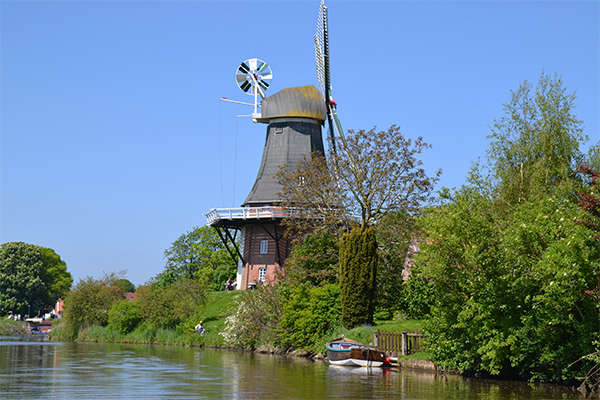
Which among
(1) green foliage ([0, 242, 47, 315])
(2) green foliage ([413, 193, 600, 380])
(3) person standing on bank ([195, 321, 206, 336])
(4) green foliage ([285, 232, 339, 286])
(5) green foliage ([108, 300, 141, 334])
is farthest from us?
(1) green foliage ([0, 242, 47, 315])

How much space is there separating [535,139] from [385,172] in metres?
6.95

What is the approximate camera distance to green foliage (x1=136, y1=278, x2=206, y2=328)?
4538 centimetres

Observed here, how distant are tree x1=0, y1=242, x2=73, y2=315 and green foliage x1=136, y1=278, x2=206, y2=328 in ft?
145

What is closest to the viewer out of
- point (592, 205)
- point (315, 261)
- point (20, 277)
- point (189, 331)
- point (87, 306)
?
point (592, 205)

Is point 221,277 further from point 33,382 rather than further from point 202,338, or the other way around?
point 33,382

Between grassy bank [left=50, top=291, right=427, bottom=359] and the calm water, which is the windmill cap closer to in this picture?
grassy bank [left=50, top=291, right=427, bottom=359]

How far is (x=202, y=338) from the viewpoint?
43.0 metres

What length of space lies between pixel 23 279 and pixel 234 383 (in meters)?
74.6

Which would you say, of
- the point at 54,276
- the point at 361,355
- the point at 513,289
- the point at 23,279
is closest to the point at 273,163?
the point at 361,355

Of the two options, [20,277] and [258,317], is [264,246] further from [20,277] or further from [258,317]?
[20,277]

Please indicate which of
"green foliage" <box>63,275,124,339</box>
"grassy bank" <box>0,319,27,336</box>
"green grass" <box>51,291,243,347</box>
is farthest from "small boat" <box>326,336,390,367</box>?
"grassy bank" <box>0,319,27,336</box>

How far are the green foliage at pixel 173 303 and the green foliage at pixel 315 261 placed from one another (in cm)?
1342

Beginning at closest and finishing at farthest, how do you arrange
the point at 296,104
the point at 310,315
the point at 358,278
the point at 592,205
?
the point at 592,205 → the point at 358,278 → the point at 310,315 → the point at 296,104

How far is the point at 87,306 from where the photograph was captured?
52438 millimetres
